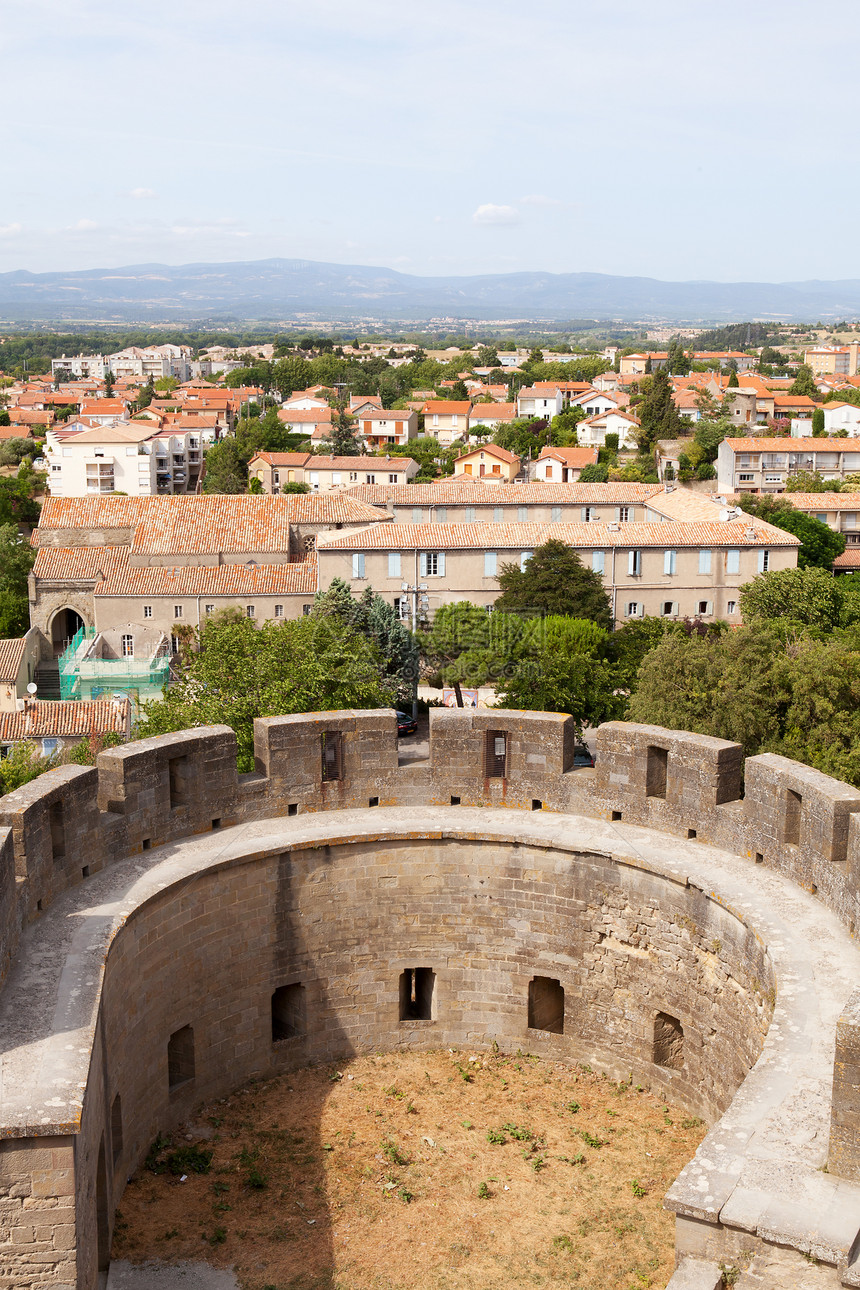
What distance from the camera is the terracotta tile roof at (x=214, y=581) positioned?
50500mm

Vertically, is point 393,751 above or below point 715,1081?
above

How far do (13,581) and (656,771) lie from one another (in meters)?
58.9

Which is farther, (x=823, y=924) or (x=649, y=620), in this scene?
(x=649, y=620)

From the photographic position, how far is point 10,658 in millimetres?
46750

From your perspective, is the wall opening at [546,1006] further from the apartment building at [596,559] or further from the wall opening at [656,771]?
the apartment building at [596,559]

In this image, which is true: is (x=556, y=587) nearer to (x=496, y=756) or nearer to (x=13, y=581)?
(x=13, y=581)

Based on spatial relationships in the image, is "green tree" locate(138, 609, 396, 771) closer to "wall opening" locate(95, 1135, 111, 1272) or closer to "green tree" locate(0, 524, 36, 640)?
"wall opening" locate(95, 1135, 111, 1272)

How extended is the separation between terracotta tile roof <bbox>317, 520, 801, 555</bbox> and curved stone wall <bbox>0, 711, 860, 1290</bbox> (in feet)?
120

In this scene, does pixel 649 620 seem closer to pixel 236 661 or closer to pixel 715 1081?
pixel 236 661

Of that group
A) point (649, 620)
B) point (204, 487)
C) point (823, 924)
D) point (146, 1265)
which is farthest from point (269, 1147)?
point (204, 487)

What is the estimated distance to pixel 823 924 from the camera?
10.8 metres

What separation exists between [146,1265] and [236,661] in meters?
13.8

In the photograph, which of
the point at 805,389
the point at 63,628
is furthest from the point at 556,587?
the point at 805,389

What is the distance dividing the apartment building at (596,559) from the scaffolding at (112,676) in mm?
9268
